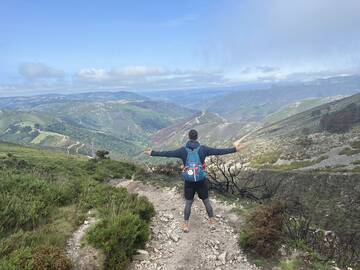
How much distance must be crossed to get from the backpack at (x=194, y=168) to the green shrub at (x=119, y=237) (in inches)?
88.6

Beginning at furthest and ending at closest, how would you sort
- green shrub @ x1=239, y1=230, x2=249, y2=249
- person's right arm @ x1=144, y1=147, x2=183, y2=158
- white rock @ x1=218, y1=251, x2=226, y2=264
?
person's right arm @ x1=144, y1=147, x2=183, y2=158 → green shrub @ x1=239, y1=230, x2=249, y2=249 → white rock @ x1=218, y1=251, x2=226, y2=264

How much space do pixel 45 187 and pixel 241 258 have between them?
8179 millimetres

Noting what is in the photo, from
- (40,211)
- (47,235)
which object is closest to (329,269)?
(47,235)

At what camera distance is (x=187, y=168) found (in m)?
11.9

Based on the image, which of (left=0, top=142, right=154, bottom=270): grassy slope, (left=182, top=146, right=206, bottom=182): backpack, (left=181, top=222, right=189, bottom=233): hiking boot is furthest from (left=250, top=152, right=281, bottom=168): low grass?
(left=182, top=146, right=206, bottom=182): backpack

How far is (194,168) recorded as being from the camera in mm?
11852

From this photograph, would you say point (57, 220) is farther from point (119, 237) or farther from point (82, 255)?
point (119, 237)

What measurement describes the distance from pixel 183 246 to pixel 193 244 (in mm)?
346

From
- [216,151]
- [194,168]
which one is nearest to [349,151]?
[216,151]

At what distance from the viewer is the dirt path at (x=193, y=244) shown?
1011 cm

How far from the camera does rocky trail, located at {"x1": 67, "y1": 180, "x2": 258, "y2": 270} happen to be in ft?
32.1

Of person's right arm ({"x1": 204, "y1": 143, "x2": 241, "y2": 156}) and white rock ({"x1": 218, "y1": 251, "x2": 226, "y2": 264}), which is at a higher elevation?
person's right arm ({"x1": 204, "y1": 143, "x2": 241, "y2": 156})

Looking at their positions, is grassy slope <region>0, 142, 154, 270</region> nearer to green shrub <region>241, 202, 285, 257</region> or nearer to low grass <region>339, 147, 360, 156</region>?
green shrub <region>241, 202, 285, 257</region>

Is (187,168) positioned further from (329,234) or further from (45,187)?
(329,234)
